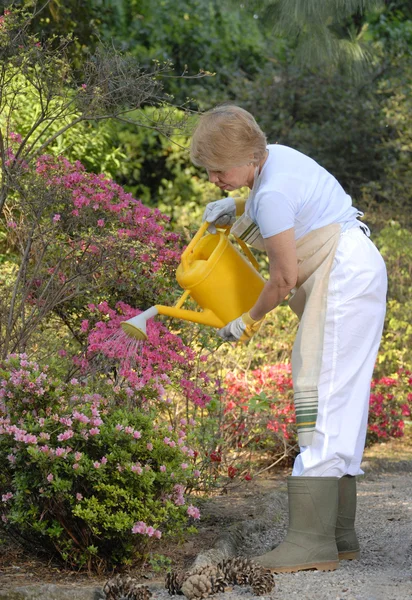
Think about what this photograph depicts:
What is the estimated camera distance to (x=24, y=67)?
3.78 m

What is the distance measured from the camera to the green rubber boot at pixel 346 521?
3346 mm

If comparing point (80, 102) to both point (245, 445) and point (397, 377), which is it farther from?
point (397, 377)

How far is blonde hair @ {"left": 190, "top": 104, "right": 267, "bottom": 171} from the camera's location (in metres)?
3.03

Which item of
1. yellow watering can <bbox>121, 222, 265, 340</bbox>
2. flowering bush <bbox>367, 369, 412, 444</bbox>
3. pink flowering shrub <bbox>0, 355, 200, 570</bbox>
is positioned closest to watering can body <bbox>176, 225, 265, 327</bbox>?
yellow watering can <bbox>121, 222, 265, 340</bbox>

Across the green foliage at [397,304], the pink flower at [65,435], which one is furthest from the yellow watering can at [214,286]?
the green foliage at [397,304]

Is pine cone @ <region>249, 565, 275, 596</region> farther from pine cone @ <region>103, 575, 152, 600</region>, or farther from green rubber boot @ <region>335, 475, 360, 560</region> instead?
green rubber boot @ <region>335, 475, 360, 560</region>

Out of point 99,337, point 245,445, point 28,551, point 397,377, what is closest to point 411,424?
point 397,377

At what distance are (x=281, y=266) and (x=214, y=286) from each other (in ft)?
1.17

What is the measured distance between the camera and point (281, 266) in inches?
118

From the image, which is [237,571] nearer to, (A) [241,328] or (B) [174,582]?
(B) [174,582]

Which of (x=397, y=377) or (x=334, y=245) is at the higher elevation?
(x=334, y=245)

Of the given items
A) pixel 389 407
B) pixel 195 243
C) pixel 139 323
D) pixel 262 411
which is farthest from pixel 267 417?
pixel 139 323

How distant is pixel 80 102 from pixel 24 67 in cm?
27

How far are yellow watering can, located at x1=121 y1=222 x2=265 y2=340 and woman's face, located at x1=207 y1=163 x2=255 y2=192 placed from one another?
0.82 ft
